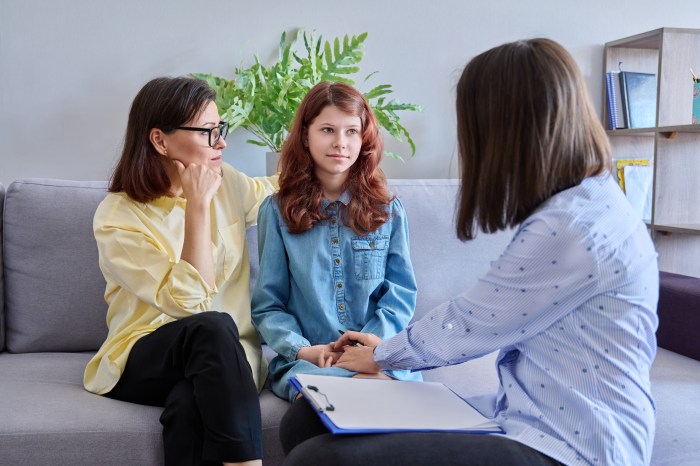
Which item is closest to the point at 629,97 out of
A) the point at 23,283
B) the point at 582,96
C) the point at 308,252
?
the point at 308,252

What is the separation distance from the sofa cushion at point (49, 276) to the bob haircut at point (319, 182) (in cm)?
57

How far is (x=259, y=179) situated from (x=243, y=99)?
0.42 meters

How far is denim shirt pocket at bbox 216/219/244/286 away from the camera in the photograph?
6.16 ft

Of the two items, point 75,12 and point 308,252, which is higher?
point 75,12

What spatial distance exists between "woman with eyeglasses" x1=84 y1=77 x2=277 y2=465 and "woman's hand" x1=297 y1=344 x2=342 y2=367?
0.44 ft

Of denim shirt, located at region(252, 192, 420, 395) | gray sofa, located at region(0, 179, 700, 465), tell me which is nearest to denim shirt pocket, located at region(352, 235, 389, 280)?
denim shirt, located at region(252, 192, 420, 395)

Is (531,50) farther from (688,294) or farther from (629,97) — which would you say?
(629,97)

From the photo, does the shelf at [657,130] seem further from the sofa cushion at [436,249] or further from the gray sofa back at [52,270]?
the gray sofa back at [52,270]

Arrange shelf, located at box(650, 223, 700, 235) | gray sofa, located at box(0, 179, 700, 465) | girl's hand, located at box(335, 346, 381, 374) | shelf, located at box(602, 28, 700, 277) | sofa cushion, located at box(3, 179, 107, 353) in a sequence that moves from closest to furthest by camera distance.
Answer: girl's hand, located at box(335, 346, 381, 374) → gray sofa, located at box(0, 179, 700, 465) → sofa cushion, located at box(3, 179, 107, 353) → shelf, located at box(650, 223, 700, 235) → shelf, located at box(602, 28, 700, 277)

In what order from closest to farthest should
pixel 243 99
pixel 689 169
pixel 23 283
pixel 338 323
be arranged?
pixel 338 323 → pixel 23 283 → pixel 243 99 → pixel 689 169

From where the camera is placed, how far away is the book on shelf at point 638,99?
298 centimetres

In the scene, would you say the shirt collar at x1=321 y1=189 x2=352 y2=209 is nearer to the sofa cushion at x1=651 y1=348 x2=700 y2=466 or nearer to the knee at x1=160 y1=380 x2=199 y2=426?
the knee at x1=160 y1=380 x2=199 y2=426

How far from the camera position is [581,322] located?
1086 mm

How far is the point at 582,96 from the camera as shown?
114 cm
